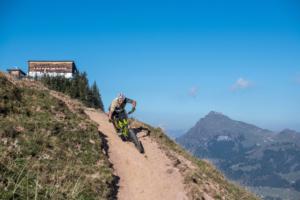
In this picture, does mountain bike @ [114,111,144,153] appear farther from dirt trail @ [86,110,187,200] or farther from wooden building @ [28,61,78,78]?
wooden building @ [28,61,78,78]

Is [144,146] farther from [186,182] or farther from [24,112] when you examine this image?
[24,112]

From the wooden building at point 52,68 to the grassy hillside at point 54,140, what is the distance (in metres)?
25.0

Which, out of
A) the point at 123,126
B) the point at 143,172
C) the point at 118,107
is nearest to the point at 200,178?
the point at 143,172

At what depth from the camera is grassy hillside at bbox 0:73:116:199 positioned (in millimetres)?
14019

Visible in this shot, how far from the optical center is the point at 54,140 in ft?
57.9

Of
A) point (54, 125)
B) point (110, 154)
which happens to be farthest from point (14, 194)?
point (110, 154)

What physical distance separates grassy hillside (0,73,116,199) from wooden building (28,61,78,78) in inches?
985

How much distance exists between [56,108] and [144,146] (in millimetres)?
6009

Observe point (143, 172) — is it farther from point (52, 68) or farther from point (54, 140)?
point (52, 68)

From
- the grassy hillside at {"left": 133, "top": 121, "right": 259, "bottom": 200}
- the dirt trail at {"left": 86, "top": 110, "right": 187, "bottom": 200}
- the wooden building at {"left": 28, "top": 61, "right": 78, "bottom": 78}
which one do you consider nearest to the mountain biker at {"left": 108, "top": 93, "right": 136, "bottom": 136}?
the dirt trail at {"left": 86, "top": 110, "right": 187, "bottom": 200}

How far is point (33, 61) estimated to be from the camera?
50.4 m

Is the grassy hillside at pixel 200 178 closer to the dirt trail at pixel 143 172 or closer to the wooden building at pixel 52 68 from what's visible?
the dirt trail at pixel 143 172

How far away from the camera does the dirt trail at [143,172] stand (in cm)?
1764

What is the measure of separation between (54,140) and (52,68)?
109 ft
